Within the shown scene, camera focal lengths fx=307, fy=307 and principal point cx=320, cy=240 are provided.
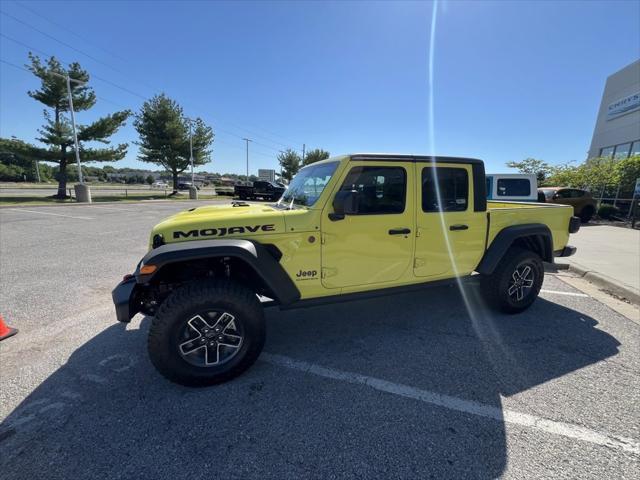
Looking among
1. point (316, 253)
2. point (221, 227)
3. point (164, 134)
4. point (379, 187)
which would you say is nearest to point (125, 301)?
point (221, 227)

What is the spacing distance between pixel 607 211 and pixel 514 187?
29.7 ft

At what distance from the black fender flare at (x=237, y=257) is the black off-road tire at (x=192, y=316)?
0.23 m

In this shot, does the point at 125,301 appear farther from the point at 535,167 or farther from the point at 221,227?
the point at 535,167

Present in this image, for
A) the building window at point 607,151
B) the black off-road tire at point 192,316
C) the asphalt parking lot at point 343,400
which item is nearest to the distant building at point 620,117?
the building window at point 607,151

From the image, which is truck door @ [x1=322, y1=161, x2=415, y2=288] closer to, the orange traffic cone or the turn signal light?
the turn signal light

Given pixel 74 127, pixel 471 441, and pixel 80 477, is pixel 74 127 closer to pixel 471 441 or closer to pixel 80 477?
pixel 80 477

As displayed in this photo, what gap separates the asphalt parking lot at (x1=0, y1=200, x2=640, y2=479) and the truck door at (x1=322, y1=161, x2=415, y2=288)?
777 millimetres

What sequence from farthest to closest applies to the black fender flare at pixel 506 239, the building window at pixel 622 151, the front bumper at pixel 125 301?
the building window at pixel 622 151 < the black fender flare at pixel 506 239 < the front bumper at pixel 125 301

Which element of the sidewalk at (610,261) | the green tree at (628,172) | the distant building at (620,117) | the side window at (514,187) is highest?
the distant building at (620,117)

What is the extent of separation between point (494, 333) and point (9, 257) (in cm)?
852

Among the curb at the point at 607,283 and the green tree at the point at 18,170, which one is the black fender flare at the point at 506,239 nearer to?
the curb at the point at 607,283

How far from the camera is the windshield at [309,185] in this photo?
2.95m

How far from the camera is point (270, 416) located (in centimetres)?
217

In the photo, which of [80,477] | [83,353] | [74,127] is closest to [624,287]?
[80,477]
